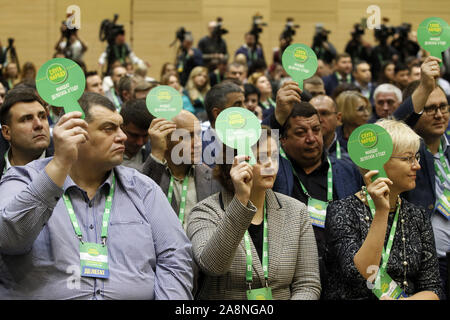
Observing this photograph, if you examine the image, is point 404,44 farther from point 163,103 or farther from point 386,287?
point 386,287

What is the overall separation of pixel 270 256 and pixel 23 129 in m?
1.43

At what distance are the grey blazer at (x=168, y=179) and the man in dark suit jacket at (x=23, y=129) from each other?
1.91 ft

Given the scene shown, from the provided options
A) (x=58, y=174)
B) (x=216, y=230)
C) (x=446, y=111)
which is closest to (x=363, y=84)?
(x=446, y=111)

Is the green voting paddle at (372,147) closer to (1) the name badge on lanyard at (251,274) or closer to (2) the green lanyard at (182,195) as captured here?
(1) the name badge on lanyard at (251,274)

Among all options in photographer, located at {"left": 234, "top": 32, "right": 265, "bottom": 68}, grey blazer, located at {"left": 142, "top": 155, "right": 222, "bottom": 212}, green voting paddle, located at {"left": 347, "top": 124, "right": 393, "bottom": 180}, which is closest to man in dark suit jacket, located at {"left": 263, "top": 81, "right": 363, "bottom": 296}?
grey blazer, located at {"left": 142, "top": 155, "right": 222, "bottom": 212}

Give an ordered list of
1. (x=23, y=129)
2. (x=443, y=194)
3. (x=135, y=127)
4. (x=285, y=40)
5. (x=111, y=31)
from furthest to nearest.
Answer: (x=111, y=31)
(x=285, y=40)
(x=135, y=127)
(x=443, y=194)
(x=23, y=129)

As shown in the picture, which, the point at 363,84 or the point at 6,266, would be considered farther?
the point at 363,84

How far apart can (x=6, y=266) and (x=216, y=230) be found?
0.75 meters

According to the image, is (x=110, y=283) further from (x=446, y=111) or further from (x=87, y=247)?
(x=446, y=111)

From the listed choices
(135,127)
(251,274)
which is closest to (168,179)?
(135,127)

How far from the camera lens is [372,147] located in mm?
2424

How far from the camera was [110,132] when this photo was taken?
2.43 meters

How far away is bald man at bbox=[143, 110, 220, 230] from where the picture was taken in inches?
115

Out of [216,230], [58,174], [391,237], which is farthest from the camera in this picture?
[391,237]
